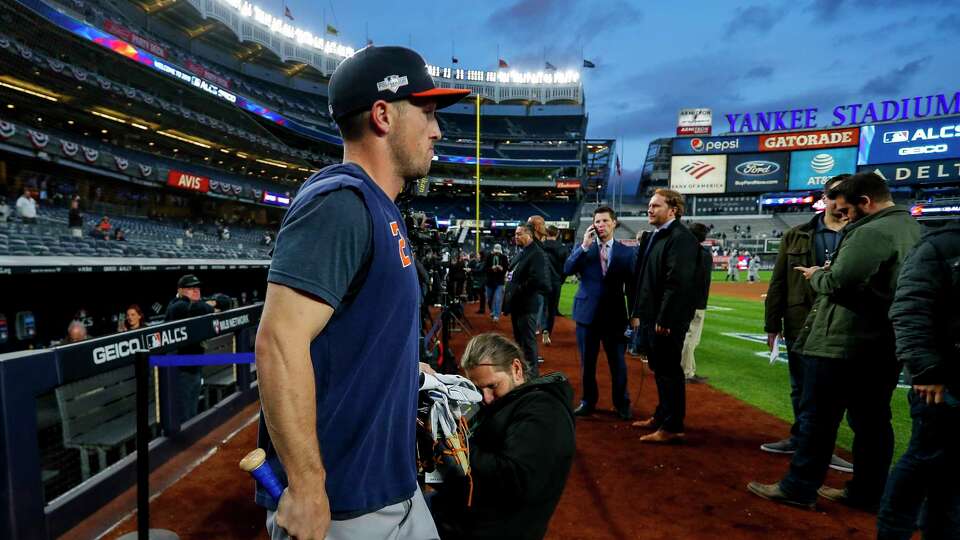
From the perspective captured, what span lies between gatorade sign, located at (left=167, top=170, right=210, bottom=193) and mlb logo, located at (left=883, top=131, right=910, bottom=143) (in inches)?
2025

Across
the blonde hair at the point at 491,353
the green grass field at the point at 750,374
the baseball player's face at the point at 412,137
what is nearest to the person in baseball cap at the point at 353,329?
the baseball player's face at the point at 412,137

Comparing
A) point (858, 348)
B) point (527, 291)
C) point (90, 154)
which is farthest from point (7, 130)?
point (858, 348)

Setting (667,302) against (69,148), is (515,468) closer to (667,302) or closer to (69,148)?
(667,302)

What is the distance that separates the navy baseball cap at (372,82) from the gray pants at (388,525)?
1.02 metres

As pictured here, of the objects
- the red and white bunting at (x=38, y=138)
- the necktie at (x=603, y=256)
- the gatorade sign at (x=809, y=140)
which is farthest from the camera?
the gatorade sign at (x=809, y=140)

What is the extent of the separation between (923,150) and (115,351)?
173 ft

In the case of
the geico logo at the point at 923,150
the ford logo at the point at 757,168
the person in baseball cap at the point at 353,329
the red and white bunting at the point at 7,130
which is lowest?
the person in baseball cap at the point at 353,329

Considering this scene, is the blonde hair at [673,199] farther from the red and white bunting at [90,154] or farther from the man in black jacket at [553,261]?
the red and white bunting at [90,154]

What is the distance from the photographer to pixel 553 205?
57.7m

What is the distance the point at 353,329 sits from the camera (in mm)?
1082

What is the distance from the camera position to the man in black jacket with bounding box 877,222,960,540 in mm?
2152

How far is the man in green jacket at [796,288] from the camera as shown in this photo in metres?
3.90

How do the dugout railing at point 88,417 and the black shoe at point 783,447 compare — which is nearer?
the dugout railing at point 88,417

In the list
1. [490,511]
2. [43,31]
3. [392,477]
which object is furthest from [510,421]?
[43,31]
